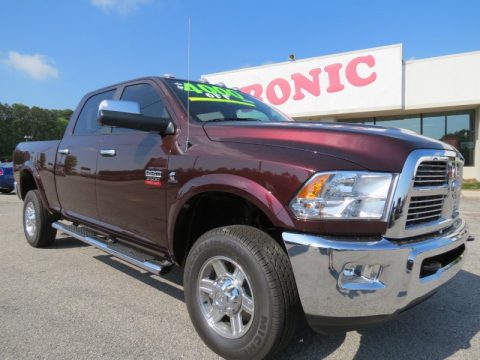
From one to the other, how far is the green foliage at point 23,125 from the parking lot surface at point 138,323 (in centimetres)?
8033

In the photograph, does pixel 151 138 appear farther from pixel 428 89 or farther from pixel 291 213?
pixel 428 89

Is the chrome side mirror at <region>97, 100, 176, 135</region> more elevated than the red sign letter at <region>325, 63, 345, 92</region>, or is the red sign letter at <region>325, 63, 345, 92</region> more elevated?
the red sign letter at <region>325, 63, 345, 92</region>

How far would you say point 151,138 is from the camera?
128 inches

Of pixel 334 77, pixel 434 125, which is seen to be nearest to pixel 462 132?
pixel 434 125

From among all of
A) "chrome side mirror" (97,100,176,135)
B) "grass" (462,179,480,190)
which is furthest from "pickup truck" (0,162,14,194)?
"grass" (462,179,480,190)

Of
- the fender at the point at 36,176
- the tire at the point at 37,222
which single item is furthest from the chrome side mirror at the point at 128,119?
the tire at the point at 37,222

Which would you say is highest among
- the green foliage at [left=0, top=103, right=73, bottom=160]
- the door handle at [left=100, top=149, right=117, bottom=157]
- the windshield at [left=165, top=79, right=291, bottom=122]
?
the green foliage at [left=0, top=103, right=73, bottom=160]

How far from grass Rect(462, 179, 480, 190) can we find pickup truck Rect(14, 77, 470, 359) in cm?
1460

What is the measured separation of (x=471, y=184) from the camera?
16.6 m

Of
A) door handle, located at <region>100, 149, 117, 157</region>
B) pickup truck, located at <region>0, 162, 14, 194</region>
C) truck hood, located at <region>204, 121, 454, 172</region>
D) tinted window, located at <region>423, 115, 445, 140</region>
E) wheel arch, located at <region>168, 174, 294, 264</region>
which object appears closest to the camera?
truck hood, located at <region>204, 121, 454, 172</region>

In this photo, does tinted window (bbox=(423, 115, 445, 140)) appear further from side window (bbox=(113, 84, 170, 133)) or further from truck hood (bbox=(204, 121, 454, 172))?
truck hood (bbox=(204, 121, 454, 172))

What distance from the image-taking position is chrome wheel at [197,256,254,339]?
2.47 m

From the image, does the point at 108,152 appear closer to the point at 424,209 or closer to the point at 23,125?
the point at 424,209

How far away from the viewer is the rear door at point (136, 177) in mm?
3127
